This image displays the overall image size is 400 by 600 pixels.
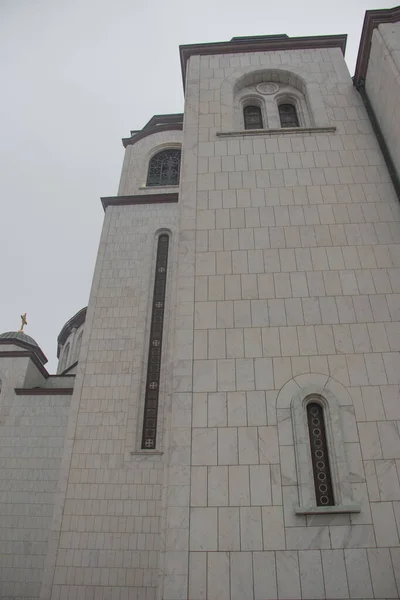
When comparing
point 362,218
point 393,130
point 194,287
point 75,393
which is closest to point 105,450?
point 75,393

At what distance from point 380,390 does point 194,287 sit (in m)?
3.18

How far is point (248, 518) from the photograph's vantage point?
5.45 meters

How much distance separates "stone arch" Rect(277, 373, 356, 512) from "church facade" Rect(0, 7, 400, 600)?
0.02 meters

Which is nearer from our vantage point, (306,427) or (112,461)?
(306,427)

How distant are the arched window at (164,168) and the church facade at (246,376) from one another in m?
3.79

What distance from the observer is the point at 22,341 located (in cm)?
1714

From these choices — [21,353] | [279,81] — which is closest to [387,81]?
[279,81]

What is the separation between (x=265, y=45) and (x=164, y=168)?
24.3 ft

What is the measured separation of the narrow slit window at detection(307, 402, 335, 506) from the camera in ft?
18.2

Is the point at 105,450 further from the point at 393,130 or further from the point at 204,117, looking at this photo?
the point at 393,130

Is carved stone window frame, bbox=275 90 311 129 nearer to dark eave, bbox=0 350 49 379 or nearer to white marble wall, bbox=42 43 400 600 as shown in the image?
white marble wall, bbox=42 43 400 600

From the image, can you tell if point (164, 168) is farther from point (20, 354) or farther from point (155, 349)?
point (20, 354)

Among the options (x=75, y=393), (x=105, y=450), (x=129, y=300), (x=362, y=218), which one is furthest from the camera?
(x=129, y=300)

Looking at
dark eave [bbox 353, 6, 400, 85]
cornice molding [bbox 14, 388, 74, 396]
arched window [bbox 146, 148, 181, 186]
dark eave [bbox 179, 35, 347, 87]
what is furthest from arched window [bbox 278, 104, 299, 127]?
cornice molding [bbox 14, 388, 74, 396]
